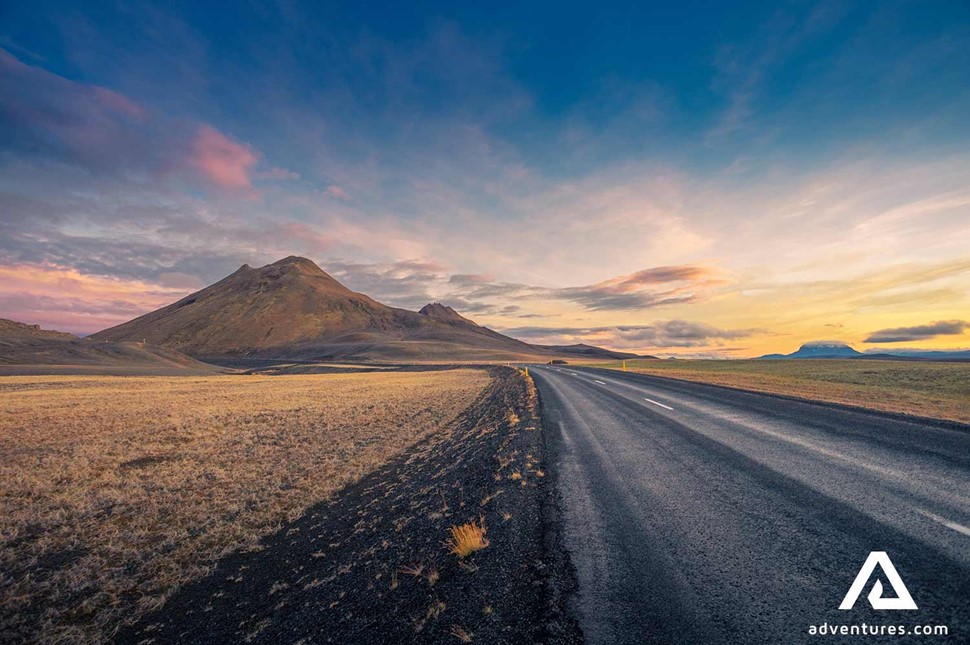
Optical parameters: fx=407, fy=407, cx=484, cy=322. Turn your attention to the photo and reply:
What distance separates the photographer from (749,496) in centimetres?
585

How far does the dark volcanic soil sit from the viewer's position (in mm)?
3586

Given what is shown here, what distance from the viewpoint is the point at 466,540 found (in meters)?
4.92

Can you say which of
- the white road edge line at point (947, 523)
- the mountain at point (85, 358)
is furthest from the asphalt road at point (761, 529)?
the mountain at point (85, 358)

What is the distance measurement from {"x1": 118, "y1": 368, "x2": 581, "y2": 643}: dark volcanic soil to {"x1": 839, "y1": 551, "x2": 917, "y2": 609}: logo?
239cm

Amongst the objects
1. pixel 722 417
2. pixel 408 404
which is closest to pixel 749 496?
pixel 722 417

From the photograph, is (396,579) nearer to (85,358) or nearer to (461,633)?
(461,633)
